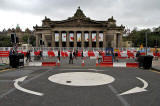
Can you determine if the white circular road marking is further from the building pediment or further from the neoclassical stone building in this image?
A: the building pediment

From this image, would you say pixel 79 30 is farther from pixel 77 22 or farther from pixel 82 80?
pixel 82 80

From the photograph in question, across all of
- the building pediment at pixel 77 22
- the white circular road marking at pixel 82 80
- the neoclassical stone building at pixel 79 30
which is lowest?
the white circular road marking at pixel 82 80

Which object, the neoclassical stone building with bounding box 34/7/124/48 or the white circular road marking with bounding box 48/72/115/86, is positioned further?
the neoclassical stone building with bounding box 34/7/124/48

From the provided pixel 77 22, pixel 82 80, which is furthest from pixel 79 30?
pixel 82 80

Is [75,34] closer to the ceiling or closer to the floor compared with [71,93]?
closer to the ceiling

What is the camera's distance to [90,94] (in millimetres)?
5133

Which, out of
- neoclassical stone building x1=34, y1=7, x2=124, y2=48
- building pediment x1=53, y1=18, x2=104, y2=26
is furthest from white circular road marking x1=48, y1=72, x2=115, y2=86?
building pediment x1=53, y1=18, x2=104, y2=26

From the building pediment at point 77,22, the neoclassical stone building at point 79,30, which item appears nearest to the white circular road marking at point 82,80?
the neoclassical stone building at point 79,30

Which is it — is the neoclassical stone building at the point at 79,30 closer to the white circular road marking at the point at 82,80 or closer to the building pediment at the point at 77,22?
the building pediment at the point at 77,22

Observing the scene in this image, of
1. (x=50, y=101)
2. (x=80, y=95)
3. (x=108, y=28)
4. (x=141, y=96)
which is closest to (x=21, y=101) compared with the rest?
(x=50, y=101)

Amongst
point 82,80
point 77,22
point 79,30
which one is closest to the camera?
point 82,80

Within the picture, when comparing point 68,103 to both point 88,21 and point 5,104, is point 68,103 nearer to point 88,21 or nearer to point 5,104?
point 5,104

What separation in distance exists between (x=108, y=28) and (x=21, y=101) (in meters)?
61.5

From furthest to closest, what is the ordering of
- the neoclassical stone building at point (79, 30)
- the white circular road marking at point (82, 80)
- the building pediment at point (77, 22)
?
the building pediment at point (77, 22) < the neoclassical stone building at point (79, 30) < the white circular road marking at point (82, 80)
